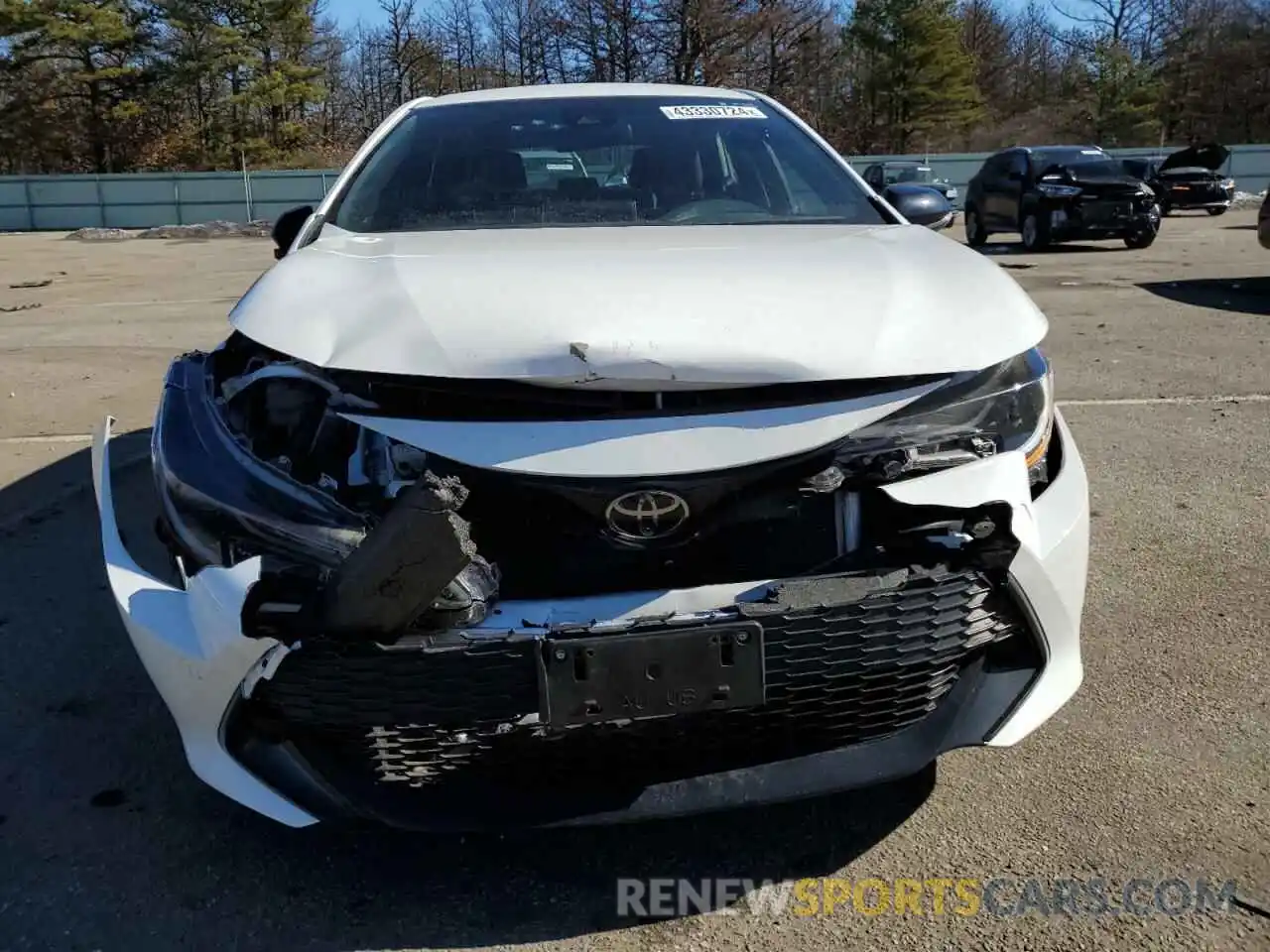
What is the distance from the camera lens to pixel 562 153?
344 centimetres

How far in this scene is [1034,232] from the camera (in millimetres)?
16156

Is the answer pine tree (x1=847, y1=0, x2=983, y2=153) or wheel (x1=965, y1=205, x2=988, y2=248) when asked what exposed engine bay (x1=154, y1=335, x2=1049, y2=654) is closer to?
wheel (x1=965, y1=205, x2=988, y2=248)

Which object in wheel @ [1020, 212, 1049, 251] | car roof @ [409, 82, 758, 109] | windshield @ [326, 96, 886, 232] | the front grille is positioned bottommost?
the front grille

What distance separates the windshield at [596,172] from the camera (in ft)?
10.6

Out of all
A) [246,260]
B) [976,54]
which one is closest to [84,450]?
[246,260]

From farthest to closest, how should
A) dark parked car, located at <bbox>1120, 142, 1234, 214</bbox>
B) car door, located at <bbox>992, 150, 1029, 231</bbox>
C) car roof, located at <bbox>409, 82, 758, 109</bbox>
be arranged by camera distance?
1. dark parked car, located at <bbox>1120, 142, 1234, 214</bbox>
2. car door, located at <bbox>992, 150, 1029, 231</bbox>
3. car roof, located at <bbox>409, 82, 758, 109</bbox>

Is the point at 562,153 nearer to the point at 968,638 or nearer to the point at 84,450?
the point at 968,638

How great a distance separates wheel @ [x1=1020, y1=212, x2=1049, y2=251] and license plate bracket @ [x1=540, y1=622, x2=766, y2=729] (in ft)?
51.2

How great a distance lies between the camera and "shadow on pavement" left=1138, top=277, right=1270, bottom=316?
9.66 m

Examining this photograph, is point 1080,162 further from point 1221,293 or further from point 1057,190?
point 1221,293

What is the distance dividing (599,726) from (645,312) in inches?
29.7

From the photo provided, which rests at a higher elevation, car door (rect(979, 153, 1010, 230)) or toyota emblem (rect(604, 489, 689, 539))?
car door (rect(979, 153, 1010, 230))

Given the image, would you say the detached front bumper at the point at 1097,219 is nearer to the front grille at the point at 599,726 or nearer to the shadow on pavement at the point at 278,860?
the shadow on pavement at the point at 278,860

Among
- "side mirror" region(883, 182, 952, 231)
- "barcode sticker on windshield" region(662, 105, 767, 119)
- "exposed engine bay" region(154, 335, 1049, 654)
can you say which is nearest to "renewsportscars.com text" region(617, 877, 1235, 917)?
"exposed engine bay" region(154, 335, 1049, 654)
